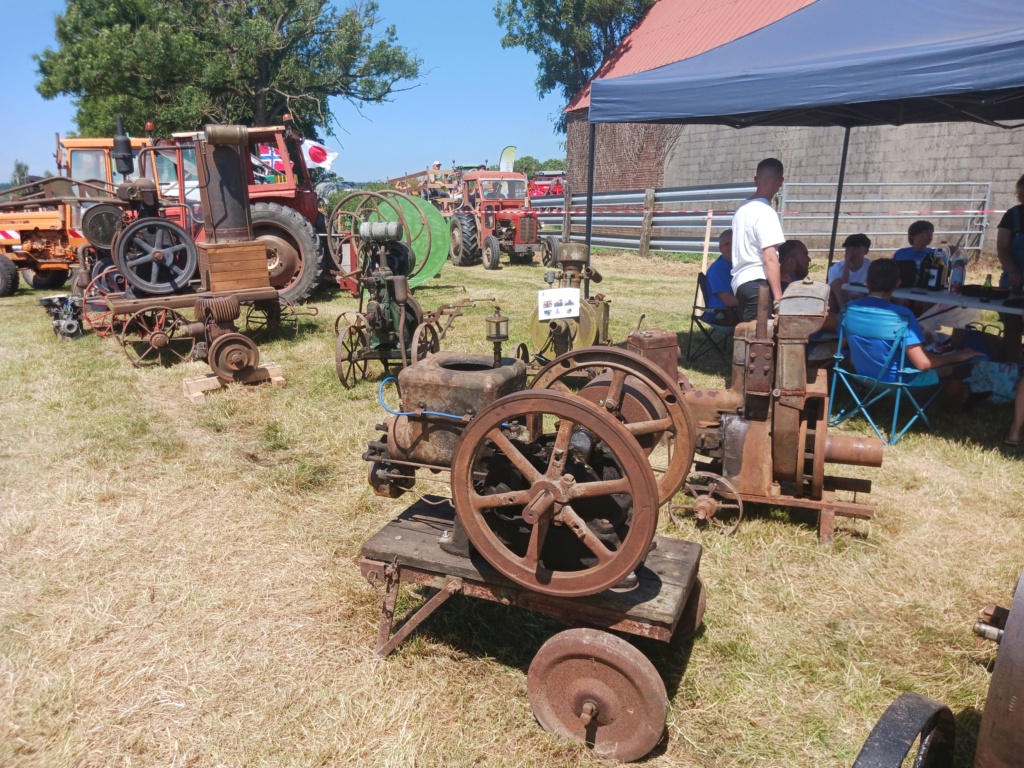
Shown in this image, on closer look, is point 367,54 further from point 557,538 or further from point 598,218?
point 557,538

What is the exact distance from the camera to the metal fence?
12250 millimetres

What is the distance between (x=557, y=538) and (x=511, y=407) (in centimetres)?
57

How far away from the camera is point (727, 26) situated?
16.8m

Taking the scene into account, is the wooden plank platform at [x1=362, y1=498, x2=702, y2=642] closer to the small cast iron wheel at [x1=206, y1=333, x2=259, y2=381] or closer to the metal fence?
the small cast iron wheel at [x1=206, y1=333, x2=259, y2=381]

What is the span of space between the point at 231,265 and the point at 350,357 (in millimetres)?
1632

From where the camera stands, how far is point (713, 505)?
3.38 m

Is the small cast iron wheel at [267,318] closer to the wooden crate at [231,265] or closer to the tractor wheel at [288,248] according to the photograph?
the wooden crate at [231,265]

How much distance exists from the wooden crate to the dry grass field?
2.06 m

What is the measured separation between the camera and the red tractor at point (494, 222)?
45.6 feet

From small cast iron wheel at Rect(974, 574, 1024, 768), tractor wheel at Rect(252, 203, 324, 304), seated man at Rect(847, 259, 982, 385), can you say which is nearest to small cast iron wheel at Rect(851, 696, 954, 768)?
small cast iron wheel at Rect(974, 574, 1024, 768)

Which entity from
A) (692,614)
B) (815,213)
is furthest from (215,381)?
(815,213)

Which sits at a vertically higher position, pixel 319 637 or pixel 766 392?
pixel 766 392

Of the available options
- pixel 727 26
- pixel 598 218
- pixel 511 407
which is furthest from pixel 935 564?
pixel 727 26

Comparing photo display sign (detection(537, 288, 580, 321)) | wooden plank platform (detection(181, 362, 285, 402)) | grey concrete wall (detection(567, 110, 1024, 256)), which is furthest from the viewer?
grey concrete wall (detection(567, 110, 1024, 256))
